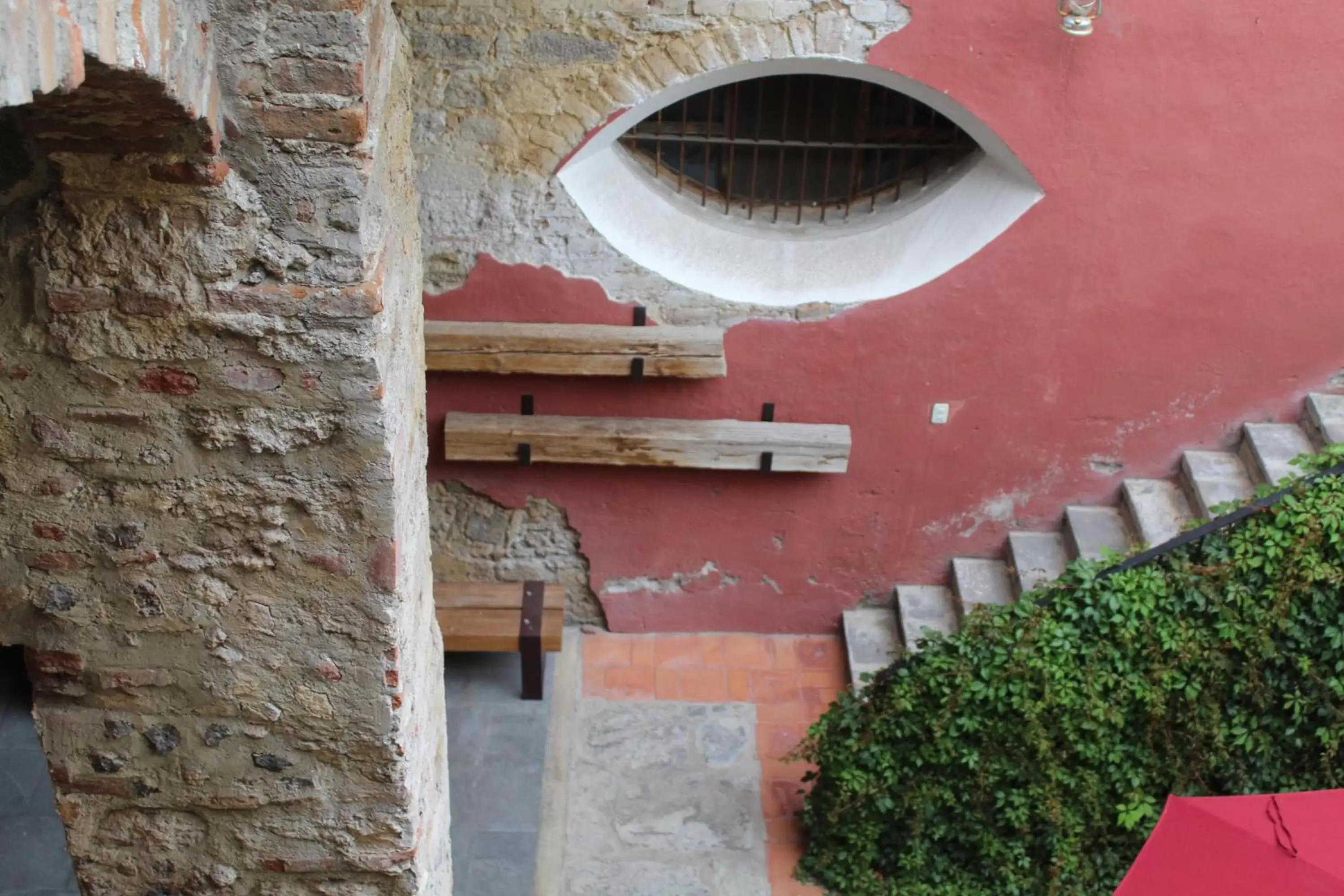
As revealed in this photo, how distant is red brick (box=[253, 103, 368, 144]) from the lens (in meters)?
2.02

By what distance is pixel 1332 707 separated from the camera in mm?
4293

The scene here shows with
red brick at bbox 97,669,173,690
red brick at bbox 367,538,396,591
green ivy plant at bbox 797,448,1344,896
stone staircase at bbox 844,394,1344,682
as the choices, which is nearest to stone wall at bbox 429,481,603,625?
stone staircase at bbox 844,394,1344,682

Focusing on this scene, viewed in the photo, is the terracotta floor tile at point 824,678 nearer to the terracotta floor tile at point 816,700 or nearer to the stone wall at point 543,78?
the terracotta floor tile at point 816,700

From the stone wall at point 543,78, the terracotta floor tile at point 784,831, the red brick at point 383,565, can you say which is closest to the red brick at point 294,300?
the red brick at point 383,565

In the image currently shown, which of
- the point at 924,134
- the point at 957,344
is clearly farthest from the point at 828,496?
the point at 924,134

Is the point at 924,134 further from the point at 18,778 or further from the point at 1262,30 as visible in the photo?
the point at 18,778

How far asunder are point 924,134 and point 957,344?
0.84 meters

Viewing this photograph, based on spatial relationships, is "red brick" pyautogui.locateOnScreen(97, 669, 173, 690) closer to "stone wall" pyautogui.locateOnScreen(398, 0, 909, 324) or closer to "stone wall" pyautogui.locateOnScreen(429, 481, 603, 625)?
"stone wall" pyautogui.locateOnScreen(398, 0, 909, 324)

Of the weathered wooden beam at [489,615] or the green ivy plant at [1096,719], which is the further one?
the weathered wooden beam at [489,615]

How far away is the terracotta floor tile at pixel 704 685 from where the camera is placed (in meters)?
5.44

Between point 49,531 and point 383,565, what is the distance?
24.3 inches

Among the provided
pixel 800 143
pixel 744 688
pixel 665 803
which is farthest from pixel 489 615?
pixel 800 143

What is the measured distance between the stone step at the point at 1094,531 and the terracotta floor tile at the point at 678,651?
5.45 feet

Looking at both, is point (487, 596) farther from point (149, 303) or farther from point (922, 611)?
point (149, 303)
